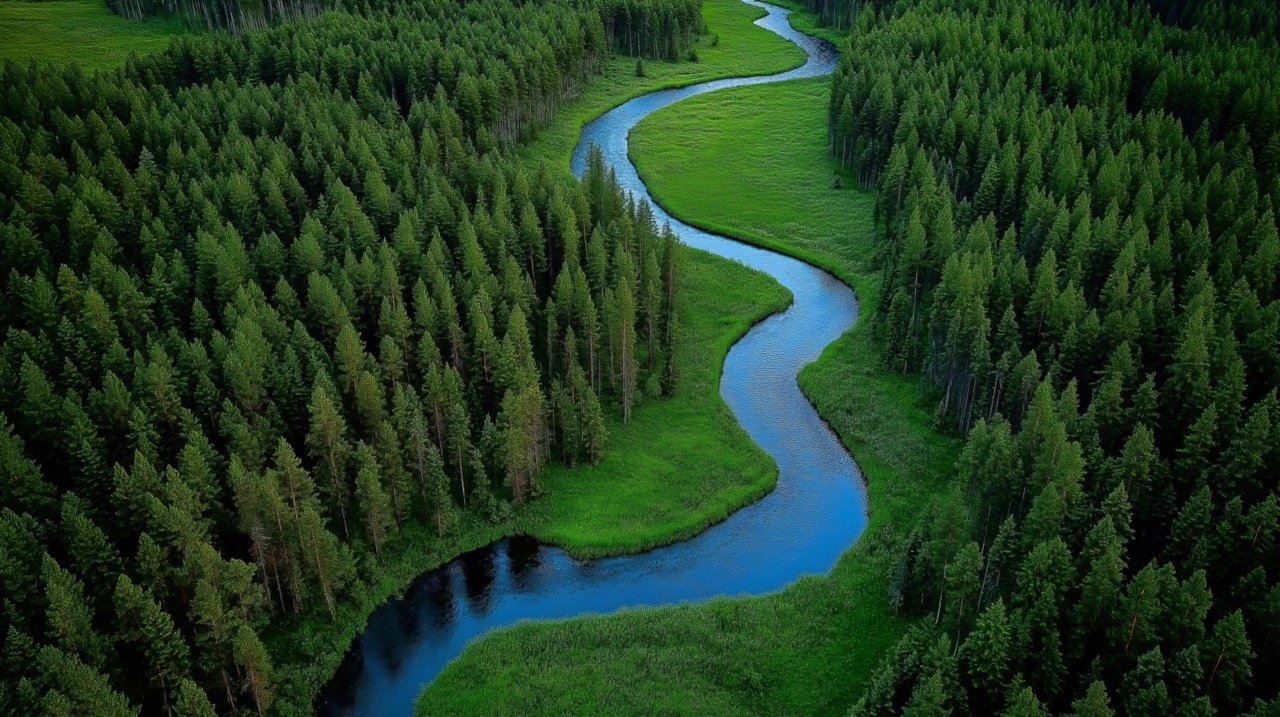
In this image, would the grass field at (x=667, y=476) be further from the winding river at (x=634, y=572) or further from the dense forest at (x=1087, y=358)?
the dense forest at (x=1087, y=358)

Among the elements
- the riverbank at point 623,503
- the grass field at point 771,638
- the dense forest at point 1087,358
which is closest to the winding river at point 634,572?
the riverbank at point 623,503

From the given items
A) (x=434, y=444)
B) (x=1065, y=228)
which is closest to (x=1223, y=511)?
(x=1065, y=228)

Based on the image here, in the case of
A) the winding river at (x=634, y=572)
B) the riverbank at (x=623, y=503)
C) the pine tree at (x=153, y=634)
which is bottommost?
the winding river at (x=634, y=572)

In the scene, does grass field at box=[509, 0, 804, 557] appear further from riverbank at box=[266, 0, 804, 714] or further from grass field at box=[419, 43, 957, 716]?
grass field at box=[419, 43, 957, 716]

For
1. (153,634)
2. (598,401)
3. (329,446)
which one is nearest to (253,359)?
(329,446)

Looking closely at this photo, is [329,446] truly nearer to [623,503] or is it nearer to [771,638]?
Result: [623,503]

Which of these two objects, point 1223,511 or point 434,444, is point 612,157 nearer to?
point 434,444

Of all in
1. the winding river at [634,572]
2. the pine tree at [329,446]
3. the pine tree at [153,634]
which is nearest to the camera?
the pine tree at [153,634]
